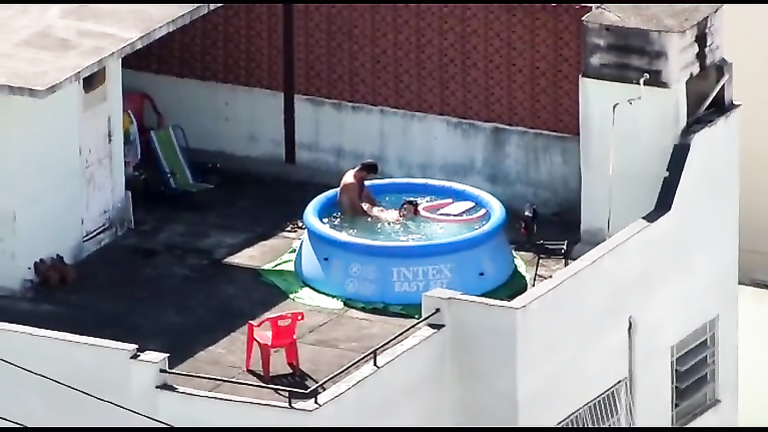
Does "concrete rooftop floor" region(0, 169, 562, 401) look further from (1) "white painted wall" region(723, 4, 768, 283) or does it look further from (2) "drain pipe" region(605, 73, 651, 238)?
(1) "white painted wall" region(723, 4, 768, 283)

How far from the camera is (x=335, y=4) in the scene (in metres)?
30.0

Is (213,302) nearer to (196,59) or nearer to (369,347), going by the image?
(369,347)

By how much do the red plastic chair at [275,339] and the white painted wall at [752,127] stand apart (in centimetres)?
1266

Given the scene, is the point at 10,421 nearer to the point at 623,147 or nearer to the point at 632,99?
the point at 623,147

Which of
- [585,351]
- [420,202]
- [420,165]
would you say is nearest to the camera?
[585,351]

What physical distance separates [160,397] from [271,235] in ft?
16.8

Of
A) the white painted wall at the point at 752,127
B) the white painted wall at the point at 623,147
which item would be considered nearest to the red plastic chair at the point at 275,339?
the white painted wall at the point at 623,147

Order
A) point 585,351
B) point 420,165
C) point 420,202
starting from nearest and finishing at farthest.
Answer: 1. point 585,351
2. point 420,202
3. point 420,165

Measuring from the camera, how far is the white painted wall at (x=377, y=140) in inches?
1144

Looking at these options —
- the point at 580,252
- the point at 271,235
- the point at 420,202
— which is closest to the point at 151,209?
the point at 271,235

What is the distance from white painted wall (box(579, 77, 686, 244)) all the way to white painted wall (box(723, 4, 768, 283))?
8.32 metres

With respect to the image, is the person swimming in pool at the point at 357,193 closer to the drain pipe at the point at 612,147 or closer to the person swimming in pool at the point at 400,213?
the person swimming in pool at the point at 400,213

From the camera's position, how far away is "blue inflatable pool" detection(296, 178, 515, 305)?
26.1 m

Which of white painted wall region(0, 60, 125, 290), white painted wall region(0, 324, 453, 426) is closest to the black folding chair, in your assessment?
white painted wall region(0, 324, 453, 426)
